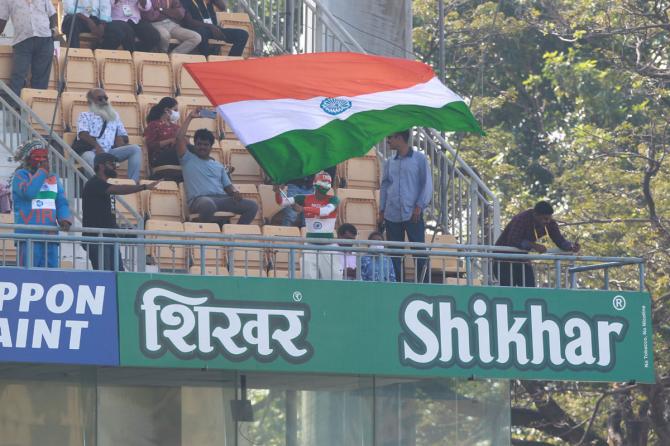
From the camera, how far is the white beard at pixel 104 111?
64.0ft

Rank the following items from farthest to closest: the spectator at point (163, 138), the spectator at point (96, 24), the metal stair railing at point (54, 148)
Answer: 1. the spectator at point (96, 24)
2. the spectator at point (163, 138)
3. the metal stair railing at point (54, 148)

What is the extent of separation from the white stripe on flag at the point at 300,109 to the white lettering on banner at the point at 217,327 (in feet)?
5.60

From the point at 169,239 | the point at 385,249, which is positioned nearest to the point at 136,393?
the point at 169,239

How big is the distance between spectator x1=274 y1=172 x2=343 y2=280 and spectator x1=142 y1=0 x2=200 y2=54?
4960 mm

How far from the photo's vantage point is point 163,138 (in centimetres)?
1988

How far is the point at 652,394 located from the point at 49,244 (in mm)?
13429

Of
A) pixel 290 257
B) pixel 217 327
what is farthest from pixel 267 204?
pixel 217 327

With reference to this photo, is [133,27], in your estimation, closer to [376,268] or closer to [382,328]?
[376,268]

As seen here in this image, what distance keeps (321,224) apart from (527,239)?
2103 millimetres

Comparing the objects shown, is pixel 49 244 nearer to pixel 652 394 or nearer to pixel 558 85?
pixel 652 394

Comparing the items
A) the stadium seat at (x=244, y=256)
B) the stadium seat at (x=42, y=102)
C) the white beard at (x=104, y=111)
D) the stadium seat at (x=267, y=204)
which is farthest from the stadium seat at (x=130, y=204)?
the stadium seat at (x=42, y=102)

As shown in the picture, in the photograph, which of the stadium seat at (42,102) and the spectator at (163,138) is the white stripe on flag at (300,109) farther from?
the stadium seat at (42,102)

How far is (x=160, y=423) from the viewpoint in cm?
1700

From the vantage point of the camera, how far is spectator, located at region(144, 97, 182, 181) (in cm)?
1983
